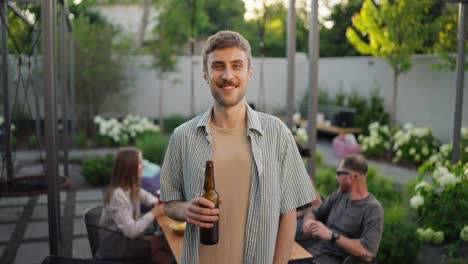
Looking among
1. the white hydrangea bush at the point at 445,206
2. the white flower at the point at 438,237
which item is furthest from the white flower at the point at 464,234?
the white flower at the point at 438,237

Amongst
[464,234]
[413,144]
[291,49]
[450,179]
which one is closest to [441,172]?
[450,179]

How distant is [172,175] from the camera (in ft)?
6.08

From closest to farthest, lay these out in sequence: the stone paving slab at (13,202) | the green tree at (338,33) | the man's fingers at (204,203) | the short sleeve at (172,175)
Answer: the man's fingers at (204,203)
the short sleeve at (172,175)
the stone paving slab at (13,202)
the green tree at (338,33)

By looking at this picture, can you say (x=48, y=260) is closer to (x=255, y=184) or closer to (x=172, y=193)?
(x=172, y=193)

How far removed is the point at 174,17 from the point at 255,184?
13102 mm

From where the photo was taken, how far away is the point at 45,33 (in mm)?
3309

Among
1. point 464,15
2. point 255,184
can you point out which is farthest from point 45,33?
point 464,15

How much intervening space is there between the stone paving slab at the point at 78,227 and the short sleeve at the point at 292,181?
3890mm

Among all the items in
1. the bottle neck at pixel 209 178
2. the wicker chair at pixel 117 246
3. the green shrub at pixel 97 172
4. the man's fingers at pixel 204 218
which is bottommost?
the green shrub at pixel 97 172

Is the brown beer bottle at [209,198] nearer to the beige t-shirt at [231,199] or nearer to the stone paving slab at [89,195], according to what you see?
the beige t-shirt at [231,199]

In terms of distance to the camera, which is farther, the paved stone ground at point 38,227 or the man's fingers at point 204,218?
the paved stone ground at point 38,227

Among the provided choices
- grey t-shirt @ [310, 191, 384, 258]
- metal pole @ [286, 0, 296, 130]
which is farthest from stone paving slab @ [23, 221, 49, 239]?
grey t-shirt @ [310, 191, 384, 258]

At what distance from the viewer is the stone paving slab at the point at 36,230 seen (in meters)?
5.16

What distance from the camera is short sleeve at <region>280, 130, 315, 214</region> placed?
1.78 m
